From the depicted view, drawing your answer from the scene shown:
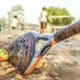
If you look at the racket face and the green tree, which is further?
the racket face

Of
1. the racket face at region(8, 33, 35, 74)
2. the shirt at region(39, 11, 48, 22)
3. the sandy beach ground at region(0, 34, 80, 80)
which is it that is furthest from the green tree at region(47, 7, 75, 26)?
the racket face at region(8, 33, 35, 74)

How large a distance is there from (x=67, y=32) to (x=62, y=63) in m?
0.49

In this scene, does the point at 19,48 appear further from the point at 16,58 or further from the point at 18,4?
the point at 18,4

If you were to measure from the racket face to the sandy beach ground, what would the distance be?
196 millimetres

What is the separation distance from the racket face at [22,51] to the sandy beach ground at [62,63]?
20 centimetres

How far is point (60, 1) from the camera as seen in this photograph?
15.3 ft

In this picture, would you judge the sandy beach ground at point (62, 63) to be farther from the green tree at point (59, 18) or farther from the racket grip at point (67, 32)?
the green tree at point (59, 18)

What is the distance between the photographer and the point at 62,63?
4.50 meters

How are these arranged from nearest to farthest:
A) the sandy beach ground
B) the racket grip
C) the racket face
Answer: the racket grip < the sandy beach ground < the racket face

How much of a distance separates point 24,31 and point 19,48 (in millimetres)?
268

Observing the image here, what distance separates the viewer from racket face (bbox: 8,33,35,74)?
180 inches

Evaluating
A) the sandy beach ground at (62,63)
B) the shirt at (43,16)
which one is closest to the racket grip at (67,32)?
the sandy beach ground at (62,63)

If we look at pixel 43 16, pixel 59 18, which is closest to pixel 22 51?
pixel 43 16

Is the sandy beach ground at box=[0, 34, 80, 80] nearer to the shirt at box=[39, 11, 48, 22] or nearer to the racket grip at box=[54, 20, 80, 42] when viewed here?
the racket grip at box=[54, 20, 80, 42]
